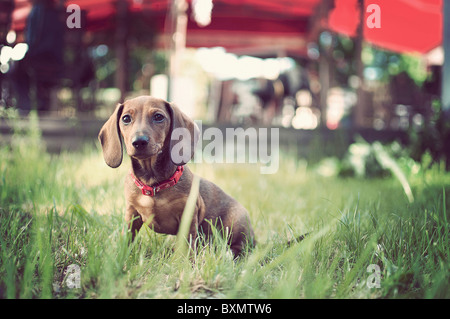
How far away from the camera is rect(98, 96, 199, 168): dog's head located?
1.67 m

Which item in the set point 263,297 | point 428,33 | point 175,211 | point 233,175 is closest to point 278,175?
point 233,175

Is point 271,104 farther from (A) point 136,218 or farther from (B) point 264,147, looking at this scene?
(A) point 136,218

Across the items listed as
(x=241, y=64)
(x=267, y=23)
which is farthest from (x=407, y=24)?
(x=241, y=64)

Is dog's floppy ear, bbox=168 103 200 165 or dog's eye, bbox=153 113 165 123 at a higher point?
dog's eye, bbox=153 113 165 123

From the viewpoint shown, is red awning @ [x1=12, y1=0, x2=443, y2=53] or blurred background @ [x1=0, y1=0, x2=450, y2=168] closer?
blurred background @ [x1=0, y1=0, x2=450, y2=168]

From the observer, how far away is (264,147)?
17.1 ft

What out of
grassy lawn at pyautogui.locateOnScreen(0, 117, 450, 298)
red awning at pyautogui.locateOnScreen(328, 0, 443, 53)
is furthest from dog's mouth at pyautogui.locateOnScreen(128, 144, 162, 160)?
red awning at pyautogui.locateOnScreen(328, 0, 443, 53)

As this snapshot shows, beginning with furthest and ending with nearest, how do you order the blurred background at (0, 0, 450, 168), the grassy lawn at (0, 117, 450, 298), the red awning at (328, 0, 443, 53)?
the red awning at (328, 0, 443, 53) < the blurred background at (0, 0, 450, 168) < the grassy lawn at (0, 117, 450, 298)

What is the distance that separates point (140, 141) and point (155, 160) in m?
0.24

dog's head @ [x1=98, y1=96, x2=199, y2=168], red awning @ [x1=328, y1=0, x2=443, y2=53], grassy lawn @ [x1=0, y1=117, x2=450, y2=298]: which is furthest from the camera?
red awning @ [x1=328, y1=0, x2=443, y2=53]

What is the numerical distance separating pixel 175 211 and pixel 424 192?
7.16ft

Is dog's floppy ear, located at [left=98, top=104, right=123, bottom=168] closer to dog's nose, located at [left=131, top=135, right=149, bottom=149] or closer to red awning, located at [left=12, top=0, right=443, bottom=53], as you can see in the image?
dog's nose, located at [left=131, top=135, right=149, bottom=149]

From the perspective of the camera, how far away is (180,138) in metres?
1.71

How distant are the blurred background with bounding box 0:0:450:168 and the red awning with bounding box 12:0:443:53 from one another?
0.02 m
